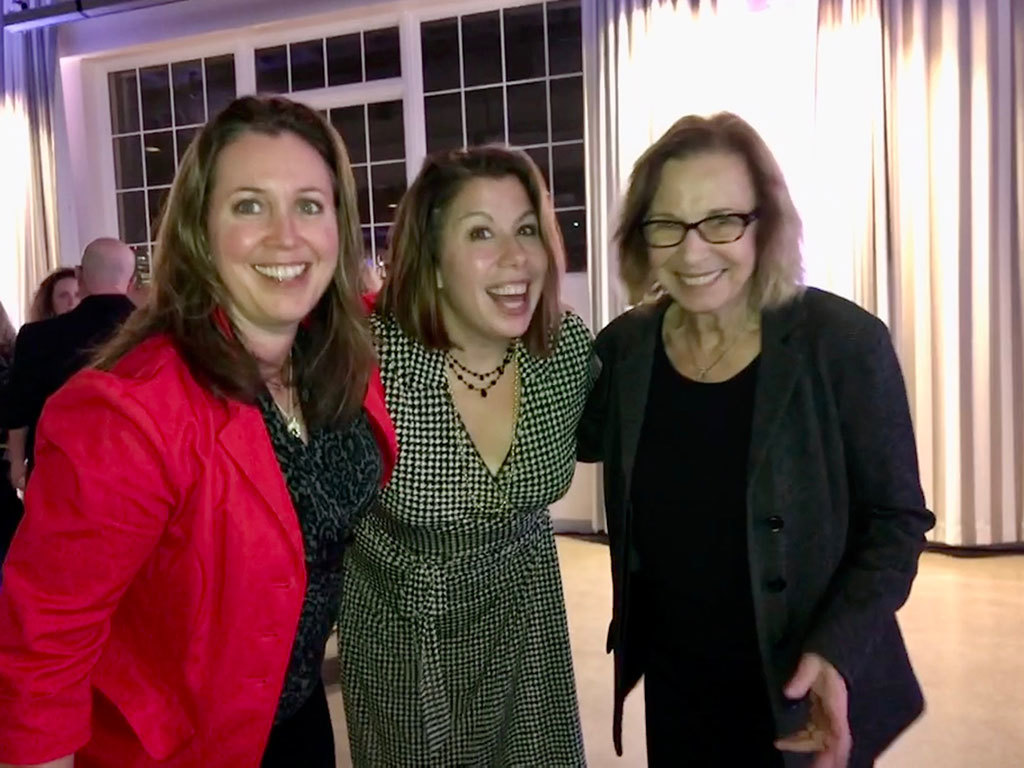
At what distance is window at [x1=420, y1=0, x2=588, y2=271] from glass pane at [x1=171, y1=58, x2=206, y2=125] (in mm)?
1630

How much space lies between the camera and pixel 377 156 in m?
5.73

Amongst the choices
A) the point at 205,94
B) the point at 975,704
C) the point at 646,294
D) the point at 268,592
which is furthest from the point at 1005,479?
the point at 205,94

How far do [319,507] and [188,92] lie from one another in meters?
5.60

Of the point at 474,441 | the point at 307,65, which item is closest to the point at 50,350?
the point at 474,441

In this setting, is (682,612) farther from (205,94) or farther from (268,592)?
(205,94)

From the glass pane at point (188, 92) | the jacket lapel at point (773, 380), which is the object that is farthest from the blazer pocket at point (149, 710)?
the glass pane at point (188, 92)

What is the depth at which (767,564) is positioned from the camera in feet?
5.02

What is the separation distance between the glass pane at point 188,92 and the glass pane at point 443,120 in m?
1.59

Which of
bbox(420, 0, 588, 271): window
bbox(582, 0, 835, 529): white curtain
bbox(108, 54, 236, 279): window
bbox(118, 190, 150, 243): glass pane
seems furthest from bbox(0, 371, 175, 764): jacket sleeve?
bbox(118, 190, 150, 243): glass pane

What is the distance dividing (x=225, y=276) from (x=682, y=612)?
3.02 feet

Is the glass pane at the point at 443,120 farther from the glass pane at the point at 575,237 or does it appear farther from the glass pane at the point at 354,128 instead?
the glass pane at the point at 575,237

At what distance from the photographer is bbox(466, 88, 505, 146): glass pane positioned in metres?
5.40

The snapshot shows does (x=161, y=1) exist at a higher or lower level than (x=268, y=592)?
higher

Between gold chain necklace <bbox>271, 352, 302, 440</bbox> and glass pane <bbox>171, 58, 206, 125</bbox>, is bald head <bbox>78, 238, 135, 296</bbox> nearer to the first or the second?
gold chain necklace <bbox>271, 352, 302, 440</bbox>
